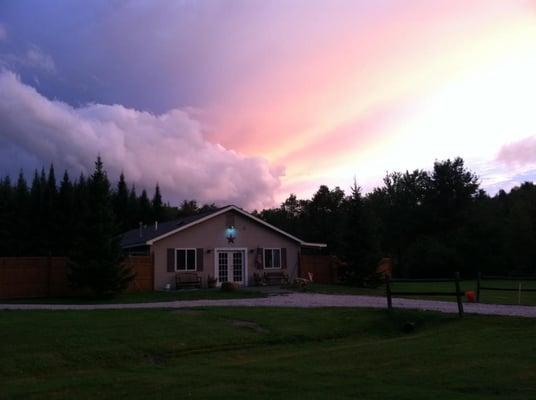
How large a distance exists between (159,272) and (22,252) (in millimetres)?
33989

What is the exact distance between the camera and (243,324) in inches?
590

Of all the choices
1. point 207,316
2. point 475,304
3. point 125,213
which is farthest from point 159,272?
point 125,213

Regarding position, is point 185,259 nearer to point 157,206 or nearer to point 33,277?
point 33,277

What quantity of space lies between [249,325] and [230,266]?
16.9m

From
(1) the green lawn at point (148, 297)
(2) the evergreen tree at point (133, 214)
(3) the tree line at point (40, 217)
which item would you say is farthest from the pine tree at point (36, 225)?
(1) the green lawn at point (148, 297)

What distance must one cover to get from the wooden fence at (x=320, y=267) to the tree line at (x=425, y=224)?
5.42 feet

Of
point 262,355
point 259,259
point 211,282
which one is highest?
point 259,259

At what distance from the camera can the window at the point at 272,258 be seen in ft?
108

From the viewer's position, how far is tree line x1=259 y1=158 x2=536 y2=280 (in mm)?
33031

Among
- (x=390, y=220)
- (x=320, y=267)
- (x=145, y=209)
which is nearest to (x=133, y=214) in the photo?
(x=145, y=209)

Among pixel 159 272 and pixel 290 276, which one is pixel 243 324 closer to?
pixel 159 272

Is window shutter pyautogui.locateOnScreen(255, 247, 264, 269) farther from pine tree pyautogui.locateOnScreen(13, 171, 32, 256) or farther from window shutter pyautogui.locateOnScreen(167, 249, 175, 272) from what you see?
pine tree pyautogui.locateOnScreen(13, 171, 32, 256)

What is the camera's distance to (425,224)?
58.0 metres

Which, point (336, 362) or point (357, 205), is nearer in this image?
point (336, 362)
